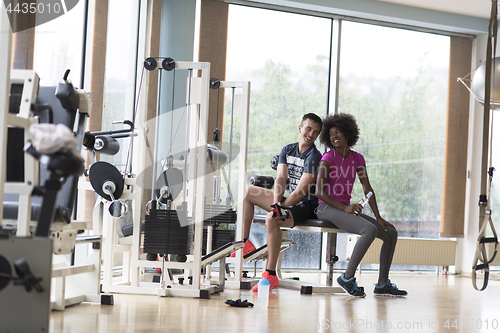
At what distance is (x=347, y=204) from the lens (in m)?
3.90

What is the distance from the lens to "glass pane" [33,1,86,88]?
12.3 feet

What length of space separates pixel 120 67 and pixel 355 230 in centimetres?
257

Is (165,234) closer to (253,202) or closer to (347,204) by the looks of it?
(253,202)

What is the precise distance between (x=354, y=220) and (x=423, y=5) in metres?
3.23

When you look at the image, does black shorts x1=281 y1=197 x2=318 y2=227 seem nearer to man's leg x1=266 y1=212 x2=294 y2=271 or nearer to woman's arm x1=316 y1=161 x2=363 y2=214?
man's leg x1=266 y1=212 x2=294 y2=271

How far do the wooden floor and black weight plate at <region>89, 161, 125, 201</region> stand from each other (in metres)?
0.61

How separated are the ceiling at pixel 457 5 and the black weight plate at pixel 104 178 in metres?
3.95

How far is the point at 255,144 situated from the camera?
5.61 meters

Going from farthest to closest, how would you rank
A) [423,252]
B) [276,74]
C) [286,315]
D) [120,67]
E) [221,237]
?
[423,252] < [276,74] < [120,67] < [221,237] < [286,315]

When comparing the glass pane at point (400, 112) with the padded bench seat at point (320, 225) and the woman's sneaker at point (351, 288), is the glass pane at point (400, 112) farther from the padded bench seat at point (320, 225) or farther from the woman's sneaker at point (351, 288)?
the woman's sneaker at point (351, 288)

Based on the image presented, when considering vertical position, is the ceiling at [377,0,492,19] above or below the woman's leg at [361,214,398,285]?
above

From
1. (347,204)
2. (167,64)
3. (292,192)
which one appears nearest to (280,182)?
(292,192)

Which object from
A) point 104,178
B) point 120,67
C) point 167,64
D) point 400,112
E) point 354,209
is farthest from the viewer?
point 400,112

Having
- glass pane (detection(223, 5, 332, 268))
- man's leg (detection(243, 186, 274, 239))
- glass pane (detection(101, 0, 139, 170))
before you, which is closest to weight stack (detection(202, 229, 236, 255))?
man's leg (detection(243, 186, 274, 239))
